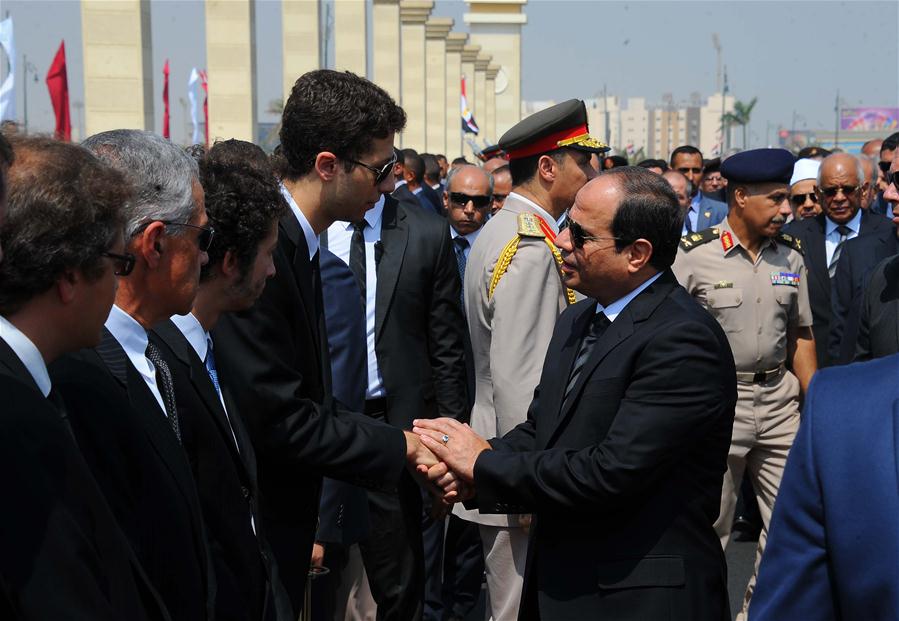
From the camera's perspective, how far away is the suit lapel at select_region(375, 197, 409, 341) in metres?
4.77

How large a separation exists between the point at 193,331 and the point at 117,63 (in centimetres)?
1299

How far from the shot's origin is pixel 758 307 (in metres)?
5.14

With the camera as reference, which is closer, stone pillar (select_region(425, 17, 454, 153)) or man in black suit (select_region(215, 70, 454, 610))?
man in black suit (select_region(215, 70, 454, 610))

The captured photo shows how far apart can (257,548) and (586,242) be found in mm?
1275

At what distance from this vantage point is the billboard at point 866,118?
15575 cm

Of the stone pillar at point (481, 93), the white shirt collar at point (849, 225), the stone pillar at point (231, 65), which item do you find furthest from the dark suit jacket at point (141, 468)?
the stone pillar at point (481, 93)

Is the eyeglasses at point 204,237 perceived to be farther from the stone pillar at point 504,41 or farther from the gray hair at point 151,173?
the stone pillar at point 504,41

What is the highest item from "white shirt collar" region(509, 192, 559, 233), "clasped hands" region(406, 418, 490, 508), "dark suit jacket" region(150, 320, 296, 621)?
"white shirt collar" region(509, 192, 559, 233)

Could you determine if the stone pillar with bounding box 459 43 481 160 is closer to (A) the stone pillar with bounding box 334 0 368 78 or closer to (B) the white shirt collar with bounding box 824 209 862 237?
(A) the stone pillar with bounding box 334 0 368 78

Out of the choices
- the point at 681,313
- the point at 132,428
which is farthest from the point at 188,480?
the point at 681,313

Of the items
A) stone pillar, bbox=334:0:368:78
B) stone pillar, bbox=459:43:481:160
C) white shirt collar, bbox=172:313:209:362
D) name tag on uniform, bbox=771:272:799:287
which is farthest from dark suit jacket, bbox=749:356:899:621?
stone pillar, bbox=459:43:481:160

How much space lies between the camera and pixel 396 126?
3.77 m

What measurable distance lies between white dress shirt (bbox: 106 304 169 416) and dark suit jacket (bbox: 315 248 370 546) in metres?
1.49

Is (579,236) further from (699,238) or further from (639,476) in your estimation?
(699,238)
